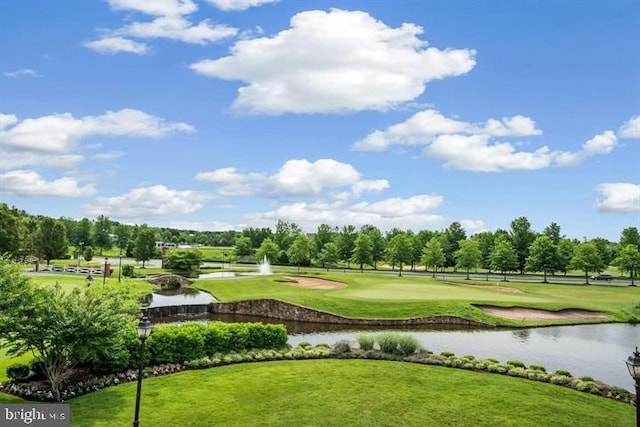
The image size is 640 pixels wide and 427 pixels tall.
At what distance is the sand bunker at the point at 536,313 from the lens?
38.4 m

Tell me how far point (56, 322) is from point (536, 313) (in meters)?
36.1

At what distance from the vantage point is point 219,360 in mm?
20938

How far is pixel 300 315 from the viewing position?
3928 centimetres

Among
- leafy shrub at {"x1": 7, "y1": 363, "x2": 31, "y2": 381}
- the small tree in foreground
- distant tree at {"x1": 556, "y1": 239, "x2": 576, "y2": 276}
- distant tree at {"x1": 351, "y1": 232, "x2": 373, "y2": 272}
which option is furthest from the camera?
distant tree at {"x1": 351, "y1": 232, "x2": 373, "y2": 272}

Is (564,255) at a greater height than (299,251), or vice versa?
(564,255)

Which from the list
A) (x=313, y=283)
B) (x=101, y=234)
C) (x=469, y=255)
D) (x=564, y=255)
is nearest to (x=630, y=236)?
(x=564, y=255)

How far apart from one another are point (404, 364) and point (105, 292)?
1278cm

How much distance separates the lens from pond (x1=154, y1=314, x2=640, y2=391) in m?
24.2

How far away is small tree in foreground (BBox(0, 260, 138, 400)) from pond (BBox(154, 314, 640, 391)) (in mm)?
14611

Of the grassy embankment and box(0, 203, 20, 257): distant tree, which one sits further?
box(0, 203, 20, 257): distant tree

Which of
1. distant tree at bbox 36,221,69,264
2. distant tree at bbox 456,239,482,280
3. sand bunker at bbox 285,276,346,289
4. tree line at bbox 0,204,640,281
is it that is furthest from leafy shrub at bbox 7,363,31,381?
distant tree at bbox 36,221,69,264

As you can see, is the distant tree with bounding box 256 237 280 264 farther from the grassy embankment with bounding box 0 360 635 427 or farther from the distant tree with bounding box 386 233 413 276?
the grassy embankment with bounding box 0 360 635 427

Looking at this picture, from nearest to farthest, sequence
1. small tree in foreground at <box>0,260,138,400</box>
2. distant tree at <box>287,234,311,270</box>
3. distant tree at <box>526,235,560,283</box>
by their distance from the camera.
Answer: small tree in foreground at <box>0,260,138,400</box>, distant tree at <box>526,235,560,283</box>, distant tree at <box>287,234,311,270</box>

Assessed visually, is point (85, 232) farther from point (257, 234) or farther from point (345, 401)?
point (345, 401)
